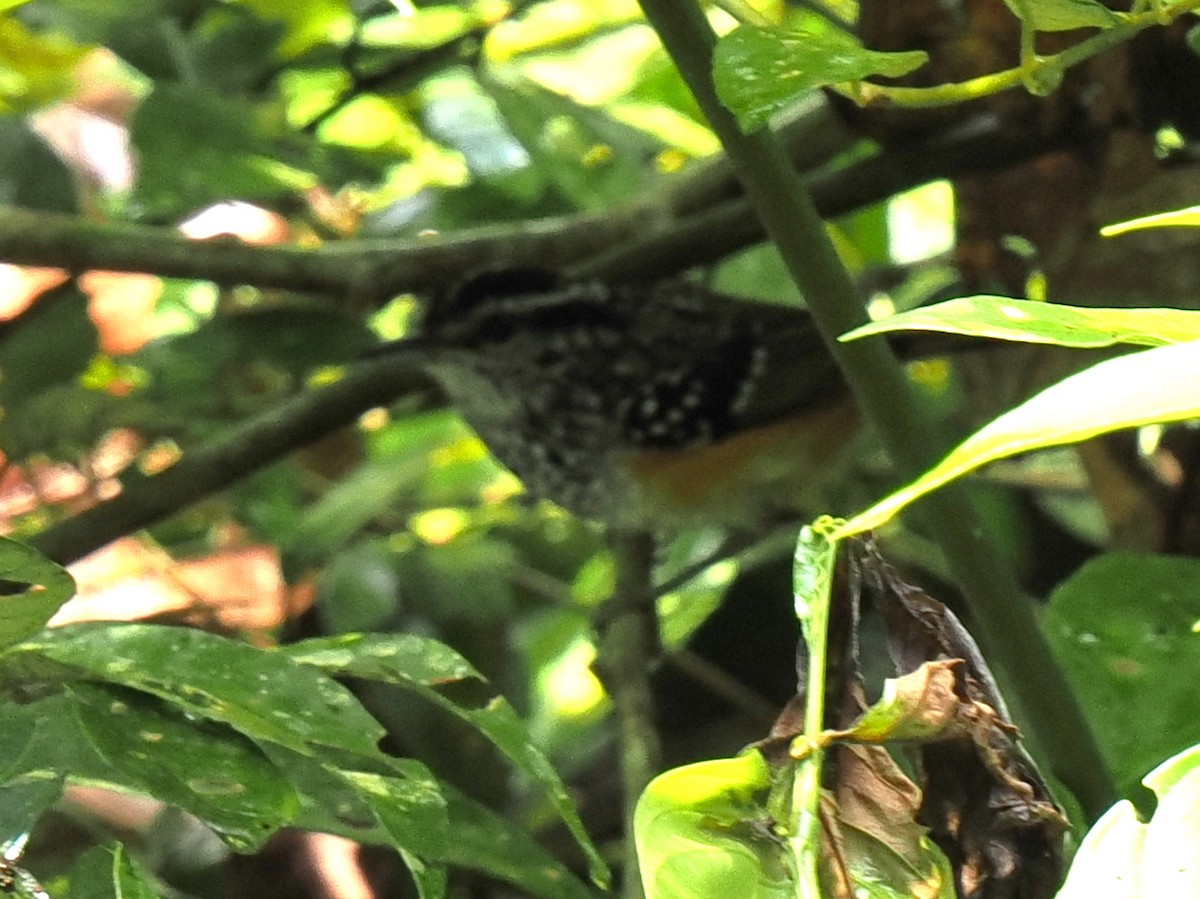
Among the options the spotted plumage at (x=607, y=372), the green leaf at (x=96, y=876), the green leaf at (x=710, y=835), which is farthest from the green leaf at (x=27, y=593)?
the spotted plumage at (x=607, y=372)

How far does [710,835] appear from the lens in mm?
570

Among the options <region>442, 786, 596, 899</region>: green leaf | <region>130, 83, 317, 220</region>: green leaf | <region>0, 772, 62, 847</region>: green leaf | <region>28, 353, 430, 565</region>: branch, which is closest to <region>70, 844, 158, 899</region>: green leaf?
<region>0, 772, 62, 847</region>: green leaf

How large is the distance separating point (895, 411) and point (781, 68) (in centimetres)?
33

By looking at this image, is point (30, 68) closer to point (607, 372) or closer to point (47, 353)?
Answer: point (47, 353)

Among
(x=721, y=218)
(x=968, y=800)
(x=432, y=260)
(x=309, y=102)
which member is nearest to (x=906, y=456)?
(x=968, y=800)

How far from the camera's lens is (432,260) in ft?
6.59

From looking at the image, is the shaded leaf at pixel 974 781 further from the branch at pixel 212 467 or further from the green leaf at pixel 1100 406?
the branch at pixel 212 467

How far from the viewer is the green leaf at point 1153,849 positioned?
1.43 feet

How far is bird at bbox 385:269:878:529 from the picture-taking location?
2.66m

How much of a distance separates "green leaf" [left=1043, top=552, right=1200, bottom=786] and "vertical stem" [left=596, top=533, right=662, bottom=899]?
15.1 inches

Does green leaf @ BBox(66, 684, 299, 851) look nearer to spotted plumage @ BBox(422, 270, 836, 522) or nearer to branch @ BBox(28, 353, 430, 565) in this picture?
branch @ BBox(28, 353, 430, 565)

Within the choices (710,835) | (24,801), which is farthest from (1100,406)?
(24,801)

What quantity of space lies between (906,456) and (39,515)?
4.72 feet

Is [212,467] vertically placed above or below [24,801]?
below
